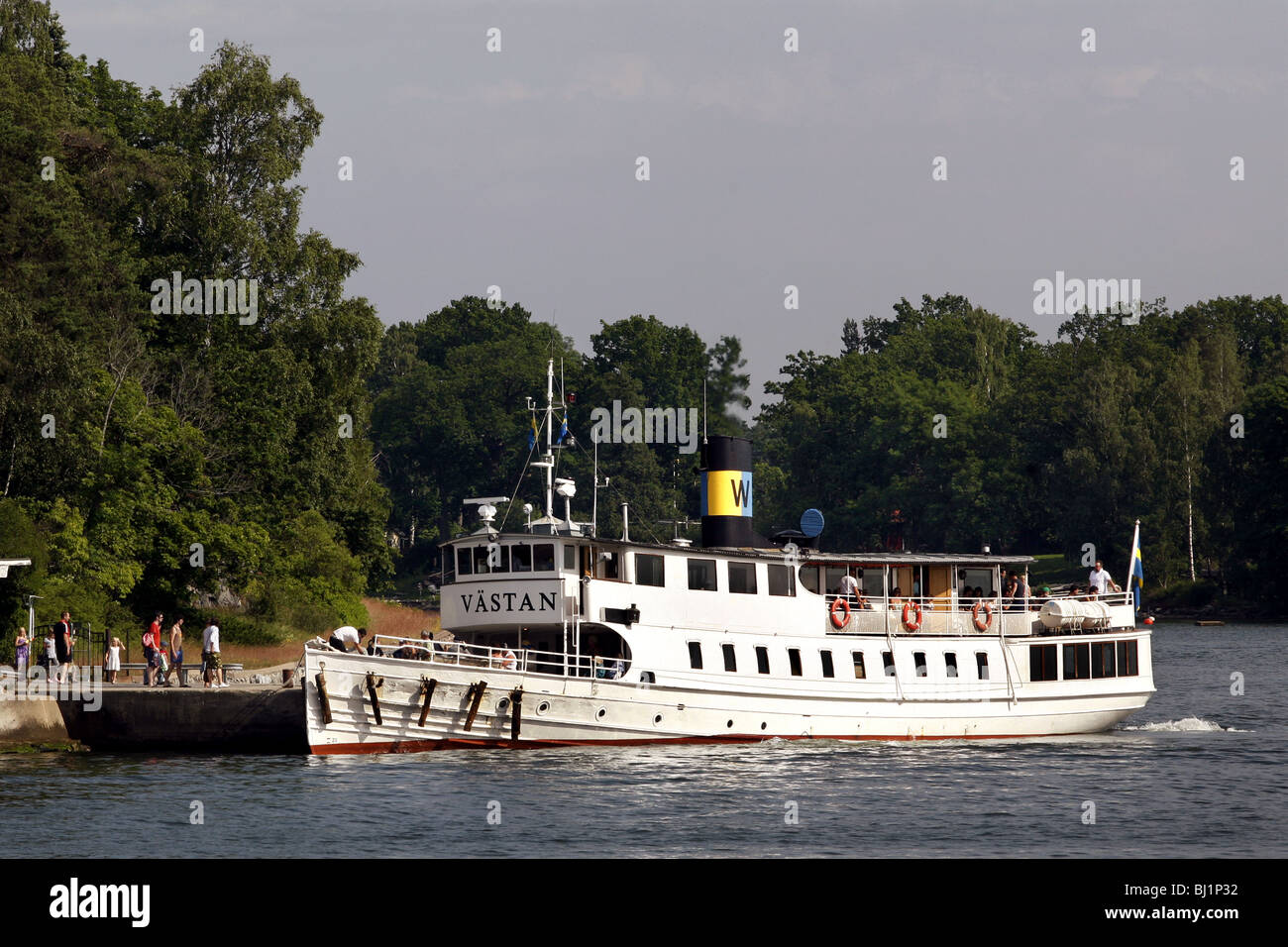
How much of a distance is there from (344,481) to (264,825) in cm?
4044

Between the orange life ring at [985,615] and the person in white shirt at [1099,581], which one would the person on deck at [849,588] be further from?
the person in white shirt at [1099,581]

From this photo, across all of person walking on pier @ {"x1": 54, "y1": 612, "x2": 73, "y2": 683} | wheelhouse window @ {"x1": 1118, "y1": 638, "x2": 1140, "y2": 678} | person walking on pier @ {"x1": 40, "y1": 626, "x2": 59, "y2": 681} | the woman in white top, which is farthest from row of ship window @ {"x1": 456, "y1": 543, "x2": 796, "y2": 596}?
wheelhouse window @ {"x1": 1118, "y1": 638, "x2": 1140, "y2": 678}

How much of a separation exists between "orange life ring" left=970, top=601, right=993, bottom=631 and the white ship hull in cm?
37

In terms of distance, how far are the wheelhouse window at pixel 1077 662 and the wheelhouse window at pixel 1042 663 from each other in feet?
1.50

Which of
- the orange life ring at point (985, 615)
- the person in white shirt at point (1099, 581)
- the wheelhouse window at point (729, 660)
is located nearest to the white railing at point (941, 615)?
the orange life ring at point (985, 615)

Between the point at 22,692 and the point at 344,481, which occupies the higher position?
the point at 344,481

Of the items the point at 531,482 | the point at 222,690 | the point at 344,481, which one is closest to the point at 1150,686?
the point at 222,690

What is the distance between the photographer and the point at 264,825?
28578 mm

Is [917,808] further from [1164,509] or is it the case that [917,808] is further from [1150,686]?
[1164,509]

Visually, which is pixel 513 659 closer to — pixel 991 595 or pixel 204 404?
pixel 991 595

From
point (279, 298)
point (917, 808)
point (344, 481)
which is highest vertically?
point (279, 298)

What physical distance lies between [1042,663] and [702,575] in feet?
34.7

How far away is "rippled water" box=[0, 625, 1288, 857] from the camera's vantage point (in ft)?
89.9
